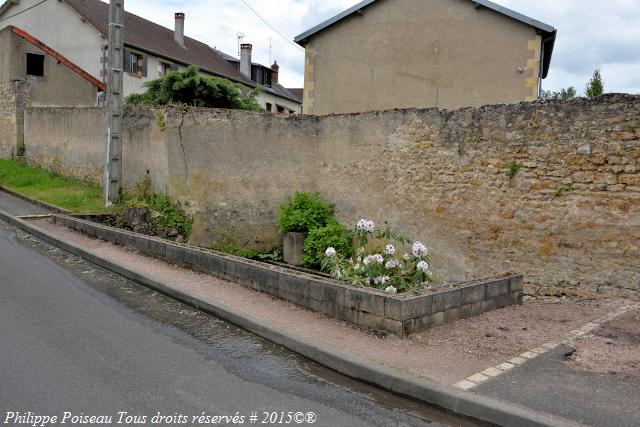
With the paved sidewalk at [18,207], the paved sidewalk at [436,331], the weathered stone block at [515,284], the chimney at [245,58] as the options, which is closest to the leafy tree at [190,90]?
the paved sidewalk at [18,207]

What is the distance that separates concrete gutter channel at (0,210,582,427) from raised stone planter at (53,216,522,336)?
31.1 inches

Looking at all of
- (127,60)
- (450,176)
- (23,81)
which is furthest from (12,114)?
(450,176)

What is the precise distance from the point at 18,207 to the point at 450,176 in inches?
432

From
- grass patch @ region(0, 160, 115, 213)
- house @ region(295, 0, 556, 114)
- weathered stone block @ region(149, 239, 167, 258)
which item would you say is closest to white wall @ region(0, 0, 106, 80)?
grass patch @ region(0, 160, 115, 213)

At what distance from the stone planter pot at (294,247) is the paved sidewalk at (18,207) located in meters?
6.18

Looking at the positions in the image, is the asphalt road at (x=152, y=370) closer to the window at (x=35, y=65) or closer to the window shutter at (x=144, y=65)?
the window at (x=35, y=65)

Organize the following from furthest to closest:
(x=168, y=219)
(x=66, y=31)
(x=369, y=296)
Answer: (x=66, y=31)
(x=168, y=219)
(x=369, y=296)

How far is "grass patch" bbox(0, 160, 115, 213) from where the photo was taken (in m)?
13.7

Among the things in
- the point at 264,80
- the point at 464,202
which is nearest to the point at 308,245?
the point at 464,202

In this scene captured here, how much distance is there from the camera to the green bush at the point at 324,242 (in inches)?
462

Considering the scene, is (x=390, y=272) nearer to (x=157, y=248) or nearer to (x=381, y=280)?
(x=381, y=280)

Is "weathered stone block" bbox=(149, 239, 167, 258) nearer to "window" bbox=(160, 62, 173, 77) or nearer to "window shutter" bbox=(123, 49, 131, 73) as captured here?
"window shutter" bbox=(123, 49, 131, 73)

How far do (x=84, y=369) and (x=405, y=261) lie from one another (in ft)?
13.5

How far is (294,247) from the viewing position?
12.3 m
